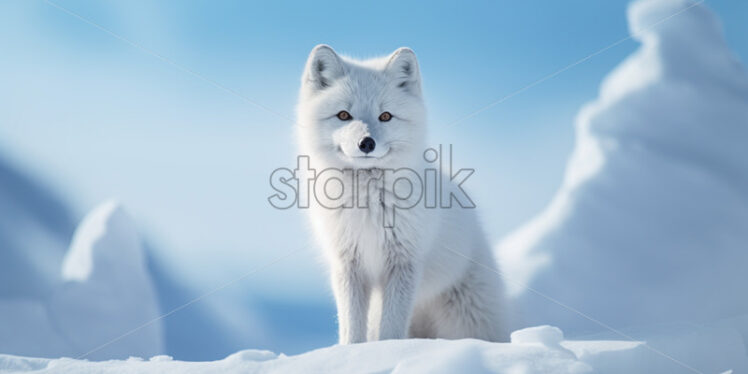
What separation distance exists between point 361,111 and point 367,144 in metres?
0.23

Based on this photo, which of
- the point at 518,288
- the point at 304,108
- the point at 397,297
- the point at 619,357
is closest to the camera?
the point at 619,357

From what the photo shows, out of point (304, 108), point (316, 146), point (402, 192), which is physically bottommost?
point (402, 192)

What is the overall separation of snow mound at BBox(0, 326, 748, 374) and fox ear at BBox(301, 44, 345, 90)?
1.44 m

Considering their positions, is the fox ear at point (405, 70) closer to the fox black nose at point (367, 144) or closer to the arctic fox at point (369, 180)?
the arctic fox at point (369, 180)

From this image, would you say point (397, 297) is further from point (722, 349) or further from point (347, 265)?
point (722, 349)

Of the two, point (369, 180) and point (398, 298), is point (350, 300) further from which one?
point (369, 180)

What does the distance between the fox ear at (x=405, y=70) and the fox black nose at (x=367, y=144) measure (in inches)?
19.6

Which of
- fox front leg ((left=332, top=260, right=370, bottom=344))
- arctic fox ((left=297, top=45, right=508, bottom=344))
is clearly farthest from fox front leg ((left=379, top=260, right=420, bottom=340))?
fox front leg ((left=332, top=260, right=370, bottom=344))

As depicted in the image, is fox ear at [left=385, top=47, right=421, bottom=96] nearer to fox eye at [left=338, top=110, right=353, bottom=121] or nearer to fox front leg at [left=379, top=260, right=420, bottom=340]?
fox eye at [left=338, top=110, right=353, bottom=121]

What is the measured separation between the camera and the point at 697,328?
285 centimetres

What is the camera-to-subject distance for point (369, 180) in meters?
2.71

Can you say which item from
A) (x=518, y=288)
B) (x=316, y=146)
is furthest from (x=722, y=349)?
→ (x=316, y=146)

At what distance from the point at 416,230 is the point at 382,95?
73 centimetres

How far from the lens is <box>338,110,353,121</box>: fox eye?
262 cm
